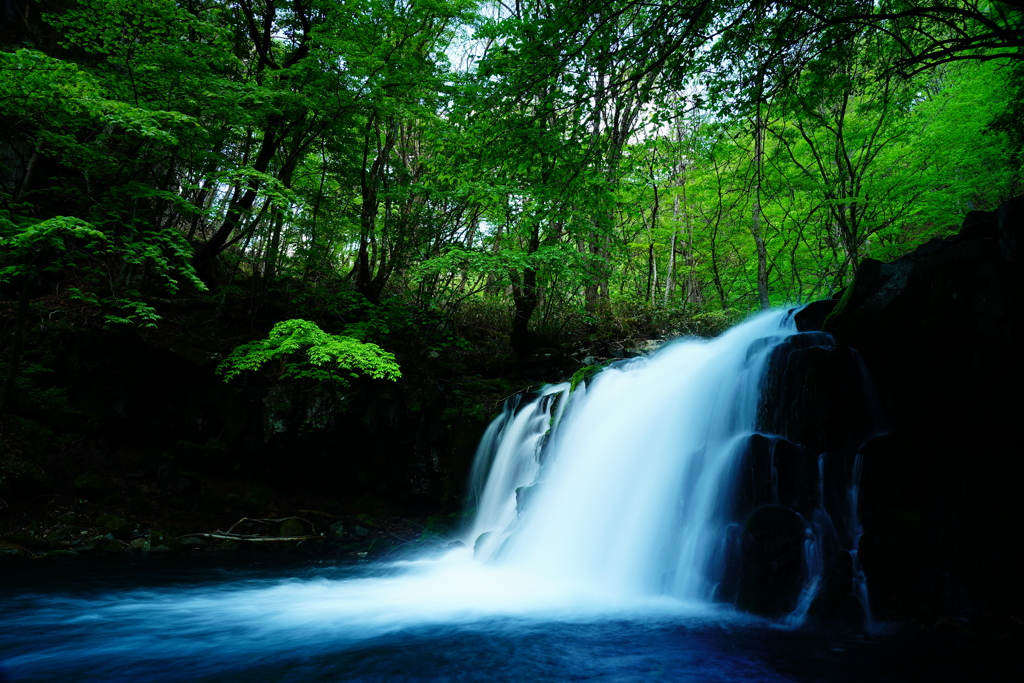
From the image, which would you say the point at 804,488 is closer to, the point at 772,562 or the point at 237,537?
the point at 772,562

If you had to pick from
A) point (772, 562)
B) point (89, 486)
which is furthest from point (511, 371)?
point (89, 486)

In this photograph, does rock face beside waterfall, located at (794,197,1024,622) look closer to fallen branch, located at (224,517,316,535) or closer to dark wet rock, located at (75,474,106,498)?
fallen branch, located at (224,517,316,535)

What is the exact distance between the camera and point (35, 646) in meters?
4.26

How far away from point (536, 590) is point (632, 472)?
2129 mm

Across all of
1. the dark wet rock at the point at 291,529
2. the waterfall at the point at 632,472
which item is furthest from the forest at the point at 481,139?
the dark wet rock at the point at 291,529

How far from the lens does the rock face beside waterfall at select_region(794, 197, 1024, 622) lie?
4.61 meters

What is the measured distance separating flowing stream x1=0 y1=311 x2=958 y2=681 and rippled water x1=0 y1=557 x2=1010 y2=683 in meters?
0.02

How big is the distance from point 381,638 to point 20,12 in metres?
14.3

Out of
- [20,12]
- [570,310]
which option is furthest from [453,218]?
[20,12]

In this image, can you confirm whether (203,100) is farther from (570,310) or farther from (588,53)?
(570,310)

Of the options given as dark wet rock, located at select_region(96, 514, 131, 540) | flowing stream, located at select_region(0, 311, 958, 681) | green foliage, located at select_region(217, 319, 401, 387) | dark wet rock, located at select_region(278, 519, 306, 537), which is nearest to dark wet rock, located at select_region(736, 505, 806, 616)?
flowing stream, located at select_region(0, 311, 958, 681)

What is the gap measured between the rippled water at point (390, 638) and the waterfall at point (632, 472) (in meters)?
0.66

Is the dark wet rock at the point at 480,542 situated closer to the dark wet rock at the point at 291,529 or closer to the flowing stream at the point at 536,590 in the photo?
the flowing stream at the point at 536,590

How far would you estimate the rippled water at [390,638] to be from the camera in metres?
3.74
